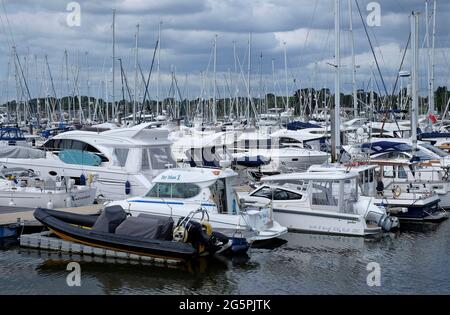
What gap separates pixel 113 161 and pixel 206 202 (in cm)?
802

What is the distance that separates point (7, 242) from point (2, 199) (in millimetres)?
3227

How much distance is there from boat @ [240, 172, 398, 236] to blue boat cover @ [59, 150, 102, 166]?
22.9ft

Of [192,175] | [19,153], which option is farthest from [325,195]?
[19,153]

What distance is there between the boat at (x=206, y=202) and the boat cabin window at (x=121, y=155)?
6.03 meters

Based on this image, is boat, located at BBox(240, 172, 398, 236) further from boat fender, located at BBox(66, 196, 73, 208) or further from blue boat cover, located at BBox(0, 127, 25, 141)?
blue boat cover, located at BBox(0, 127, 25, 141)

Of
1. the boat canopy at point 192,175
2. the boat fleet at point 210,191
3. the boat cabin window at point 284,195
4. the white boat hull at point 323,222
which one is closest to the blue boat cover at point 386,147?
the boat fleet at point 210,191

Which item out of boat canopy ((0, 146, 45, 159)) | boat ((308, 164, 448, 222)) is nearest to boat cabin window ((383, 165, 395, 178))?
boat ((308, 164, 448, 222))

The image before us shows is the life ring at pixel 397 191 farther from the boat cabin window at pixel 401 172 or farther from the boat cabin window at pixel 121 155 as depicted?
the boat cabin window at pixel 121 155

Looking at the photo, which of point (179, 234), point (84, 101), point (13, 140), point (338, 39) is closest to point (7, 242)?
point (179, 234)

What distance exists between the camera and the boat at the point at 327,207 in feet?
72.2

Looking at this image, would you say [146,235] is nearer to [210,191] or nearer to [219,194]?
[210,191]

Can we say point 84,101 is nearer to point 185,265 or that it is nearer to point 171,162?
point 171,162

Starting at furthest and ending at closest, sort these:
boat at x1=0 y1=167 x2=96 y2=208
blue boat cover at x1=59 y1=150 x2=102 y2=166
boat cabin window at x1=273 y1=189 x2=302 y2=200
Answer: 1. blue boat cover at x1=59 y1=150 x2=102 y2=166
2. boat cabin window at x1=273 y1=189 x2=302 y2=200
3. boat at x1=0 y1=167 x2=96 y2=208

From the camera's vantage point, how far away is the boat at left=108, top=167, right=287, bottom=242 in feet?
64.1
